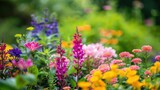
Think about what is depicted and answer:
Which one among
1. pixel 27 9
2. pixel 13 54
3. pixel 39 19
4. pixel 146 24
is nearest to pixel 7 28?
pixel 27 9

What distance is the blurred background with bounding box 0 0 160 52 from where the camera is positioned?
517cm

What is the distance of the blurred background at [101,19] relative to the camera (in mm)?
5168

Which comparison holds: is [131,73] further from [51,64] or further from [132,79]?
[51,64]

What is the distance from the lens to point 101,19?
595 centimetres

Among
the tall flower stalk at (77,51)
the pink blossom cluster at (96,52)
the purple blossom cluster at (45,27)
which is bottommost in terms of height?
the tall flower stalk at (77,51)

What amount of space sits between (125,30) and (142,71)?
3130 millimetres

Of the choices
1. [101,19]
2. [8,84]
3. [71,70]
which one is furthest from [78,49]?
[101,19]

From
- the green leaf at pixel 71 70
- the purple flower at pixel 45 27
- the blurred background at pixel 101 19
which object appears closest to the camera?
the green leaf at pixel 71 70

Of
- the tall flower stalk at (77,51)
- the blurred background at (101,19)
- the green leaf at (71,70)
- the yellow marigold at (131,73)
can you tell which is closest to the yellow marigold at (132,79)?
the yellow marigold at (131,73)

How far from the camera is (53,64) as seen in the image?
2.54 metres

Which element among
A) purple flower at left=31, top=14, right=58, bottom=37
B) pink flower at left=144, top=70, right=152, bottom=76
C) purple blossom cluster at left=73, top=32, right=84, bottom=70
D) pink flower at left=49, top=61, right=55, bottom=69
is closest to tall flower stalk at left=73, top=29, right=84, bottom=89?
purple blossom cluster at left=73, top=32, right=84, bottom=70

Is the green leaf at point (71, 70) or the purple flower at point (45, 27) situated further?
the purple flower at point (45, 27)

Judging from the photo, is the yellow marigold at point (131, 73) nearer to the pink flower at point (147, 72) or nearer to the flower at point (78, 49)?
the pink flower at point (147, 72)

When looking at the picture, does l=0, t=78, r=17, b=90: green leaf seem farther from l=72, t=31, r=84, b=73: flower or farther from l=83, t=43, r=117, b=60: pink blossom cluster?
l=83, t=43, r=117, b=60: pink blossom cluster
